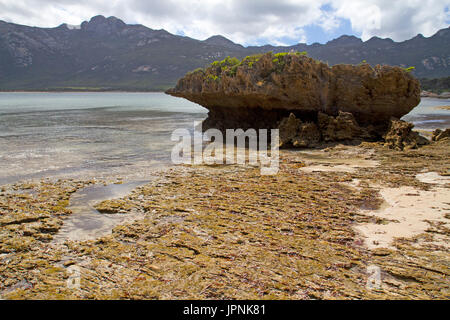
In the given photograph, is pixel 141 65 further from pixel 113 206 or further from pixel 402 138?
pixel 113 206

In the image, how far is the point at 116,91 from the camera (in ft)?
474

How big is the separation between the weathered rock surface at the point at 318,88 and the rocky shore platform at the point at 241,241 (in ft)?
34.2

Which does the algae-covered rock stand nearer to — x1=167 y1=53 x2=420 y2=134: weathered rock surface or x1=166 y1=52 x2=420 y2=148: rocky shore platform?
x1=166 y1=52 x2=420 y2=148: rocky shore platform

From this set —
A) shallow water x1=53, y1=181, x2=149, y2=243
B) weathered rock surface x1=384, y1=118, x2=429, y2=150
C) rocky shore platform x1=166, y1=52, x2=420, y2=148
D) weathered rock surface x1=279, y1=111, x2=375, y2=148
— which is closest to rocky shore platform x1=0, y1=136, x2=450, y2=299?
shallow water x1=53, y1=181, x2=149, y2=243

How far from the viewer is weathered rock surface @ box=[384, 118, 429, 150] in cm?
1797

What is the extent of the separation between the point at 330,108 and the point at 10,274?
21291 millimetres

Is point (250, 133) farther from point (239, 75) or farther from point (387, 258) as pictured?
point (387, 258)

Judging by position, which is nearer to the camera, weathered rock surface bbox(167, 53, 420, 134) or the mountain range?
weathered rock surface bbox(167, 53, 420, 134)

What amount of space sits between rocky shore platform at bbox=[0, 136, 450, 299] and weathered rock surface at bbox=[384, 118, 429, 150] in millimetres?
5693

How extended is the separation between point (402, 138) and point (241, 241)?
15464 mm

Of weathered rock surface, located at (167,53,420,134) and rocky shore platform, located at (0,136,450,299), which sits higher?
weathered rock surface, located at (167,53,420,134)

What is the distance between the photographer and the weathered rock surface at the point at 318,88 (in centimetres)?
2128

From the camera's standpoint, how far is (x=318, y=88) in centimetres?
2202
